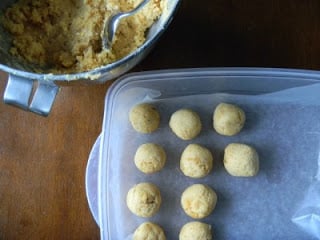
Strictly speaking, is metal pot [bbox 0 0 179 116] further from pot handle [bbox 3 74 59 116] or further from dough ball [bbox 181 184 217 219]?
dough ball [bbox 181 184 217 219]

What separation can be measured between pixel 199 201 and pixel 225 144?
0.42 feet

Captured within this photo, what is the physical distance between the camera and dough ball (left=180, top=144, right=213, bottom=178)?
2.67 ft

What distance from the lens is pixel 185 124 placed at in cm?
82

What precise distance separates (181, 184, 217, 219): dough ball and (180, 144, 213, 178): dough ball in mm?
25

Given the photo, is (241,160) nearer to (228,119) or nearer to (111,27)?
(228,119)

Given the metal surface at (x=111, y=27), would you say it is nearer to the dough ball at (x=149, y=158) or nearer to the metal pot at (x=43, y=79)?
the metal pot at (x=43, y=79)

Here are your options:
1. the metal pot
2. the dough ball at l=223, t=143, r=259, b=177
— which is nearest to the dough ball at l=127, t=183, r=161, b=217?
the dough ball at l=223, t=143, r=259, b=177

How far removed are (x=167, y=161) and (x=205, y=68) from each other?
A: 19 cm

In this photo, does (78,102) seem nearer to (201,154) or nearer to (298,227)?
(201,154)

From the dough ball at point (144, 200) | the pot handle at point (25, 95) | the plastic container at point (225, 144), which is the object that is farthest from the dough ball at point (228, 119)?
the pot handle at point (25, 95)

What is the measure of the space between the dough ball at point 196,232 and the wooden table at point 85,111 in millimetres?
157

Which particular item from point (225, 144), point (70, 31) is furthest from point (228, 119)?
point (70, 31)

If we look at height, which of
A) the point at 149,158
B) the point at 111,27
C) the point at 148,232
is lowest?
the point at 148,232

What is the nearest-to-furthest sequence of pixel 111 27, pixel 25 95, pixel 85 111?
pixel 25 95
pixel 111 27
pixel 85 111
